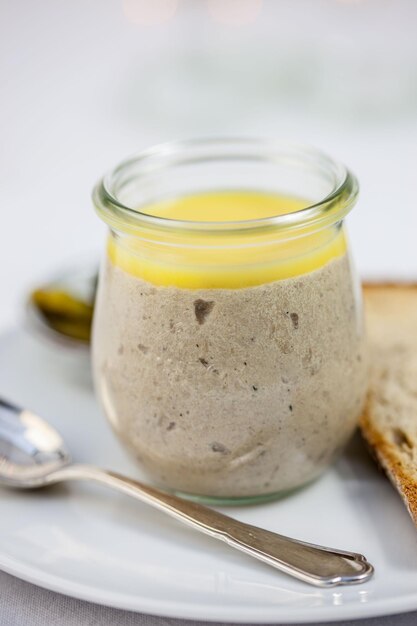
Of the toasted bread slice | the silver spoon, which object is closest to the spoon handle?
the silver spoon

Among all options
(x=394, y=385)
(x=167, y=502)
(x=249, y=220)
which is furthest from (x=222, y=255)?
(x=394, y=385)

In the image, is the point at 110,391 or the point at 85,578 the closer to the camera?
the point at 85,578

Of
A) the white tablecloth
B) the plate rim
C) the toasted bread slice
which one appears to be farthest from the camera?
the toasted bread slice

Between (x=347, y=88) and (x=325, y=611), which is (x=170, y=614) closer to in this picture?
(x=325, y=611)

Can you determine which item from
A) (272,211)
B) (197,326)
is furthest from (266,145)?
(197,326)

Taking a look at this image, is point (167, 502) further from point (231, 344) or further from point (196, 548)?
point (231, 344)

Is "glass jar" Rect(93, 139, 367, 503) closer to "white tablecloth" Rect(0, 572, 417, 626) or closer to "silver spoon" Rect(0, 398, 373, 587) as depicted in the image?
"silver spoon" Rect(0, 398, 373, 587)

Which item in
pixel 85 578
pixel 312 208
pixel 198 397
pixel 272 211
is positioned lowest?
pixel 85 578
